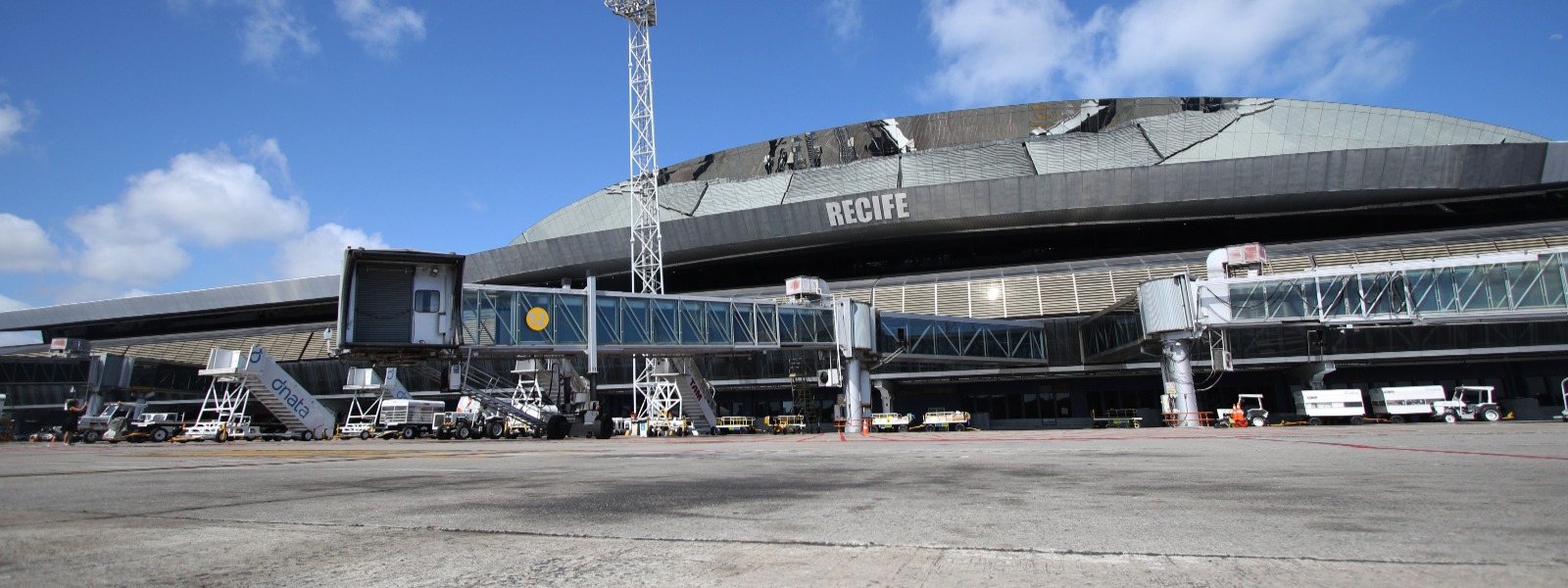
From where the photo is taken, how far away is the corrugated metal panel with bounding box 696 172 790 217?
78.1 m

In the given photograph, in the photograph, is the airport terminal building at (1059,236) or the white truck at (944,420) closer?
the white truck at (944,420)

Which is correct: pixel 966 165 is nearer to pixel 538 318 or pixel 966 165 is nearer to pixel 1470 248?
pixel 1470 248

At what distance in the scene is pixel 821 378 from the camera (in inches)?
1887

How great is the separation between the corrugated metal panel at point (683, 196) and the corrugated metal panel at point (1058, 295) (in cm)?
3662

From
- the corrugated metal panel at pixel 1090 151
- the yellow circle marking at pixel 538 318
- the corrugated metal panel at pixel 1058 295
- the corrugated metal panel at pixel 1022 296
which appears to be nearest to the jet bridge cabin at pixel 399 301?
the yellow circle marking at pixel 538 318

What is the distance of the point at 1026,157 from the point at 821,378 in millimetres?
35684

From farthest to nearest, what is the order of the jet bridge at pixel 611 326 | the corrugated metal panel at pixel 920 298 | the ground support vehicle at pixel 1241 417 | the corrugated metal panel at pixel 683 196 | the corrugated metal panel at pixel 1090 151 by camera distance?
the corrugated metal panel at pixel 683 196, the corrugated metal panel at pixel 1090 151, the corrugated metal panel at pixel 920 298, the ground support vehicle at pixel 1241 417, the jet bridge at pixel 611 326

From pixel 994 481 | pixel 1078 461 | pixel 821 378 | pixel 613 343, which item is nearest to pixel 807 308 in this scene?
pixel 821 378

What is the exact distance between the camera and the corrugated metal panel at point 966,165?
71.2 meters

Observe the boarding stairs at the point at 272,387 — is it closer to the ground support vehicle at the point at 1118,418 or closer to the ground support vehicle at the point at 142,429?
the ground support vehicle at the point at 142,429

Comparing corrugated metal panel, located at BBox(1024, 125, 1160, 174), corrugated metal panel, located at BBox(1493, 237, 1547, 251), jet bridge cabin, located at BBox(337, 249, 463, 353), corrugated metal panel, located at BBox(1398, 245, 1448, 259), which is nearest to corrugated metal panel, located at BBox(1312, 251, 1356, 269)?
corrugated metal panel, located at BBox(1398, 245, 1448, 259)

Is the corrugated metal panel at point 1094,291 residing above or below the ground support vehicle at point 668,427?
above

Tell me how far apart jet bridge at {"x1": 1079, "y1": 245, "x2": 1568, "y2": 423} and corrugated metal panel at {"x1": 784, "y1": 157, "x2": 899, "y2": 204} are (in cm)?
3436

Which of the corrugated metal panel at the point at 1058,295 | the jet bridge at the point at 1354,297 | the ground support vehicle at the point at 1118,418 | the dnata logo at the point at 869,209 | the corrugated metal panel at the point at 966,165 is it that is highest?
the corrugated metal panel at the point at 966,165
